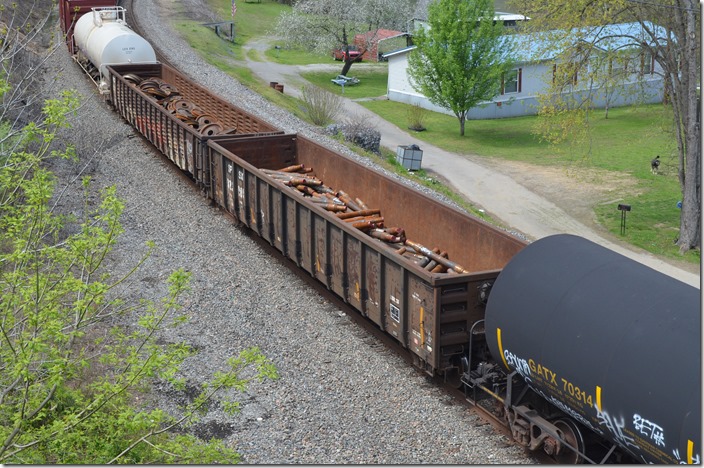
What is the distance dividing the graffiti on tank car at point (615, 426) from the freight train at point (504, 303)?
A: 2 cm

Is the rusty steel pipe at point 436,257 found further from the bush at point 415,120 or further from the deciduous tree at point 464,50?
the bush at point 415,120

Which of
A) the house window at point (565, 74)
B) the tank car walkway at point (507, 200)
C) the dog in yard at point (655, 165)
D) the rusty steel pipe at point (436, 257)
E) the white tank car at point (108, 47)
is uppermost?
the white tank car at point (108, 47)

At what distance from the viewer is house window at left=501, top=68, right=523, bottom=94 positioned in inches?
1987

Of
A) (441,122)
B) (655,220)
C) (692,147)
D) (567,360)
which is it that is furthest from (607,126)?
(567,360)

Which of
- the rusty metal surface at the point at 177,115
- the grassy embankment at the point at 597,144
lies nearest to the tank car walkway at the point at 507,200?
the grassy embankment at the point at 597,144

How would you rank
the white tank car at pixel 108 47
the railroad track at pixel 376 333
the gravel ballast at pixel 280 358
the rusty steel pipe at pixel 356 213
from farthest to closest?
the white tank car at pixel 108 47 → the rusty steel pipe at pixel 356 213 → the railroad track at pixel 376 333 → the gravel ballast at pixel 280 358

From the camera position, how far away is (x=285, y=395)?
12.4 m

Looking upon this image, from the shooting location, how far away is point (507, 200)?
3341 centimetres

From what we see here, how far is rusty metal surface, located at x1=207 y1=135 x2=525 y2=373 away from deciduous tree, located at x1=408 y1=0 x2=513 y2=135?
26677 mm

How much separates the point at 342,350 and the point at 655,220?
21.1 metres

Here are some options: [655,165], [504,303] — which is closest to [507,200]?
[655,165]

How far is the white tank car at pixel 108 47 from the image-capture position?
31656mm

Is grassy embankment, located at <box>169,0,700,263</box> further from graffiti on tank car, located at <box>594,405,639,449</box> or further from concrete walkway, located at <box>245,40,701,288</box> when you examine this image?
graffiti on tank car, located at <box>594,405,639,449</box>

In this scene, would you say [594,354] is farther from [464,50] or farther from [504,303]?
[464,50]
